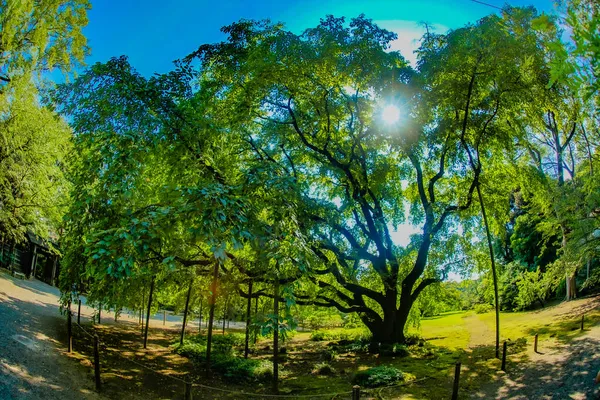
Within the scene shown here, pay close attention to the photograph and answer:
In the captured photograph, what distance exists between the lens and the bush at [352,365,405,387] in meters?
10.6

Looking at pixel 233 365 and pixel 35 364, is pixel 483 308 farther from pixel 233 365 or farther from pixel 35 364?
pixel 35 364

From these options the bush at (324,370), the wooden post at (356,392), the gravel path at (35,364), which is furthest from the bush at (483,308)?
the gravel path at (35,364)

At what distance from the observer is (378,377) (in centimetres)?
1076

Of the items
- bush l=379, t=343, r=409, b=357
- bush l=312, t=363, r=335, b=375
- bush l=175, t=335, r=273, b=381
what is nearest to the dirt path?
bush l=379, t=343, r=409, b=357

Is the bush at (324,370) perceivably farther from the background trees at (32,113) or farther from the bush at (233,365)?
the background trees at (32,113)

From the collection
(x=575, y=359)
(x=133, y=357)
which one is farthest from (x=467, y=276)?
(x=133, y=357)

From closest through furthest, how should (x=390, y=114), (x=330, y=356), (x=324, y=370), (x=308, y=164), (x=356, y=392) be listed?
(x=356, y=392) < (x=324, y=370) < (x=390, y=114) < (x=330, y=356) < (x=308, y=164)

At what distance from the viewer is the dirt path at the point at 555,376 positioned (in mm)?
8797

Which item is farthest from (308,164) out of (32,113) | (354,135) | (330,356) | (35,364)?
(35,364)

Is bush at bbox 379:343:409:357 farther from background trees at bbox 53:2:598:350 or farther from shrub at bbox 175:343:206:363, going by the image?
shrub at bbox 175:343:206:363

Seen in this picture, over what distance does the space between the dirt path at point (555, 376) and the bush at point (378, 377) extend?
6.84 feet

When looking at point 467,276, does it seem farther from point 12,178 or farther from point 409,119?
point 12,178

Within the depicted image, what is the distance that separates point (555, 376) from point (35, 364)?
13.3 m

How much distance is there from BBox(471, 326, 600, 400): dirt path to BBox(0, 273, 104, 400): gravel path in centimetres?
987
